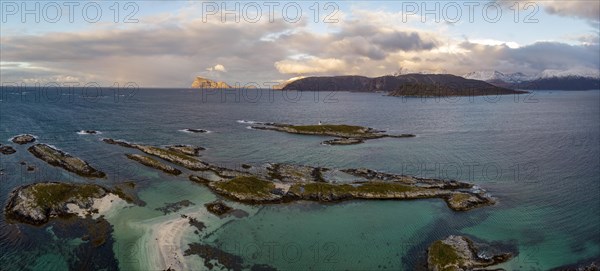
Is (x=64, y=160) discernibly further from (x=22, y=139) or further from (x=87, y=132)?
(x=87, y=132)

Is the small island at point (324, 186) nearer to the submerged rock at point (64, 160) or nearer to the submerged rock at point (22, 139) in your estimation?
the submerged rock at point (64, 160)

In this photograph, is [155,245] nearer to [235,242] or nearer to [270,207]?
[235,242]

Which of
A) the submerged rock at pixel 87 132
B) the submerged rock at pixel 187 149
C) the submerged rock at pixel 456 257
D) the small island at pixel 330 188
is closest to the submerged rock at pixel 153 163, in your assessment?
the small island at pixel 330 188

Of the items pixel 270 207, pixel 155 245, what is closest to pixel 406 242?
pixel 270 207

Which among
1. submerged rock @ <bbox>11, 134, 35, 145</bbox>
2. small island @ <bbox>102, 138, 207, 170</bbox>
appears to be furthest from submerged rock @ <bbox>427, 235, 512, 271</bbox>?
submerged rock @ <bbox>11, 134, 35, 145</bbox>

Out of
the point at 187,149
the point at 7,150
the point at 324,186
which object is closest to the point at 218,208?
the point at 324,186

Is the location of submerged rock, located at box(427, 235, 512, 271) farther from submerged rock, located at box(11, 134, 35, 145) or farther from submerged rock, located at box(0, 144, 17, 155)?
submerged rock, located at box(11, 134, 35, 145)

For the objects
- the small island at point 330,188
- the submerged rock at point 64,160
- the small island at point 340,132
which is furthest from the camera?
the small island at point 340,132
